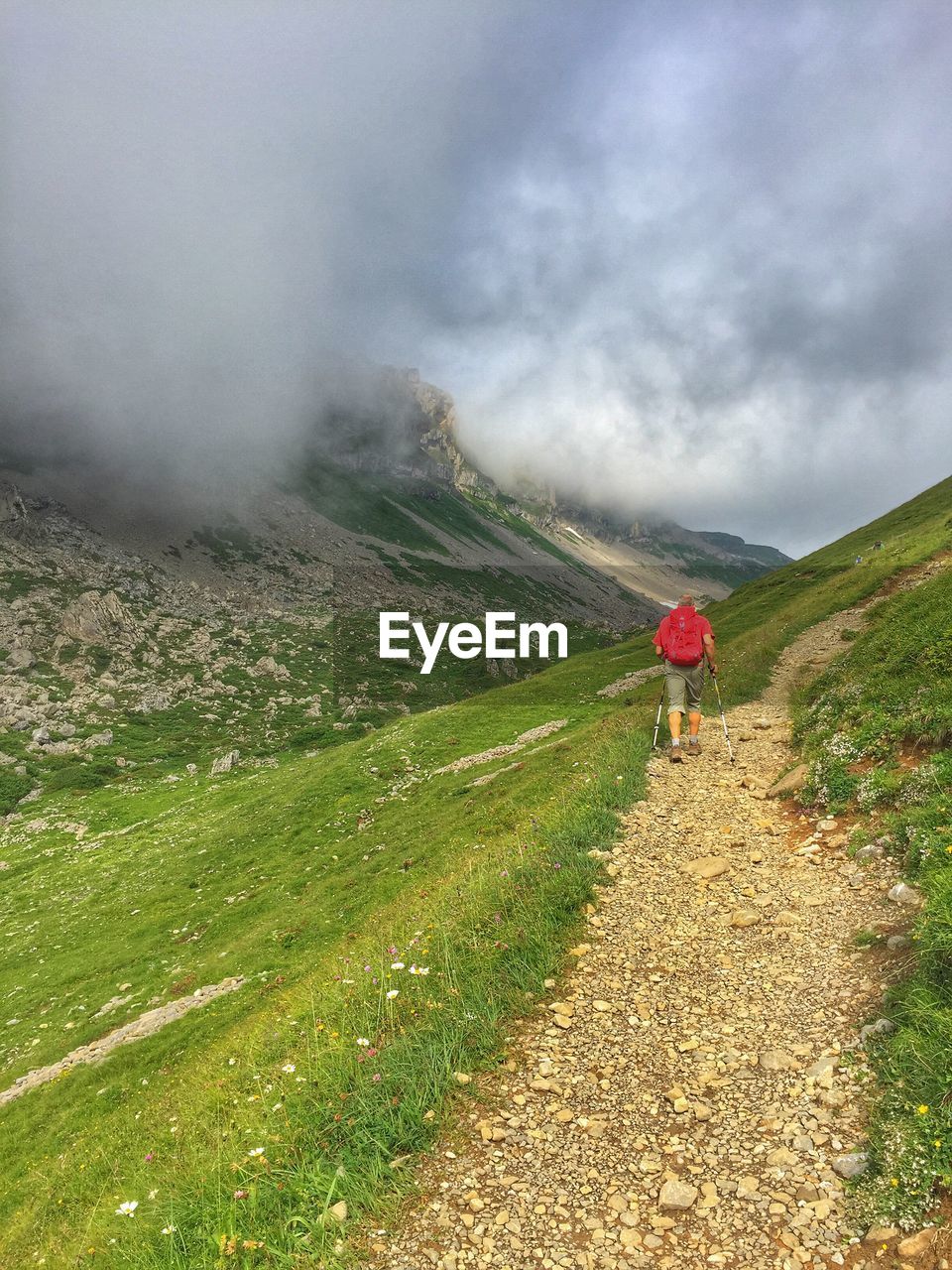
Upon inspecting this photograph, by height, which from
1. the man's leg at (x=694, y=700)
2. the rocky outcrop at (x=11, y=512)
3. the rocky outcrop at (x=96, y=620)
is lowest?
the man's leg at (x=694, y=700)

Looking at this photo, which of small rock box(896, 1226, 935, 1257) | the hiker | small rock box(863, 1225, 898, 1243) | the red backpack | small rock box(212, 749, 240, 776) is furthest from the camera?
small rock box(212, 749, 240, 776)

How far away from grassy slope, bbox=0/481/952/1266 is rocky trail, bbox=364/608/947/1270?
79 cm

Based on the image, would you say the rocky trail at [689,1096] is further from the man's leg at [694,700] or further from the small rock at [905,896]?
the man's leg at [694,700]

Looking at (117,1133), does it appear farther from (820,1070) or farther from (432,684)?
(432,684)

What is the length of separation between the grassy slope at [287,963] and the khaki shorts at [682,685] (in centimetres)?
200

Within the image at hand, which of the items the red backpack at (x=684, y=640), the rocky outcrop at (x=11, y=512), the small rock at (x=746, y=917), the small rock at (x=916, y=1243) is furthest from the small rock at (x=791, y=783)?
the rocky outcrop at (x=11, y=512)

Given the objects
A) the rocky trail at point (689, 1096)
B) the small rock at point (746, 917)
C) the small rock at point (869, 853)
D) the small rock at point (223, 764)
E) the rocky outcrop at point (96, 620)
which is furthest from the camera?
the rocky outcrop at point (96, 620)

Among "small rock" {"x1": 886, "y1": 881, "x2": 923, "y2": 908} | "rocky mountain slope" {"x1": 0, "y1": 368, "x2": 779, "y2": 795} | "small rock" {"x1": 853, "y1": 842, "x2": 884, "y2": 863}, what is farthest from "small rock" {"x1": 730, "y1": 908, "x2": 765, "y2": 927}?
"rocky mountain slope" {"x1": 0, "y1": 368, "x2": 779, "y2": 795}

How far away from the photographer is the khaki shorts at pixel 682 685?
18719 mm

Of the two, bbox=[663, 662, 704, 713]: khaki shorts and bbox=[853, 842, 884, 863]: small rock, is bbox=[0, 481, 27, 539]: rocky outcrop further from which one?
bbox=[853, 842, 884, 863]: small rock

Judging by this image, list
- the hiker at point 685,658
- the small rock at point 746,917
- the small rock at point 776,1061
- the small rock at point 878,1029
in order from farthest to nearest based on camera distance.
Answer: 1. the hiker at point 685,658
2. the small rock at point 746,917
3. the small rock at point 776,1061
4. the small rock at point 878,1029

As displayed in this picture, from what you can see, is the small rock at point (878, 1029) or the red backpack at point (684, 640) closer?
the small rock at point (878, 1029)

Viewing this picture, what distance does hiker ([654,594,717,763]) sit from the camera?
1864cm

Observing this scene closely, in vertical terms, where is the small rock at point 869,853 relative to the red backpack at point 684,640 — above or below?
below
